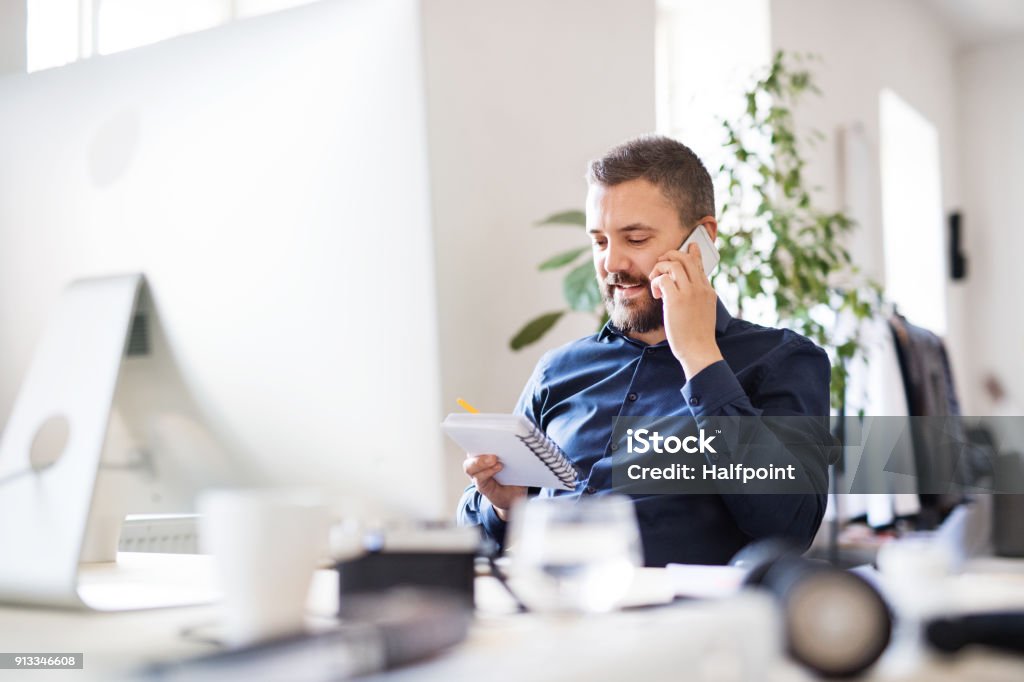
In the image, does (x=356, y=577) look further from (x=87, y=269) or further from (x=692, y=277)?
(x=692, y=277)

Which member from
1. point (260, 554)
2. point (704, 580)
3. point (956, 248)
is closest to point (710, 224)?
point (704, 580)

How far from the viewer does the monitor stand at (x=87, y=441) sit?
0.91 m

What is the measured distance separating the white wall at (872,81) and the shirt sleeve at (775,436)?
2.88 meters

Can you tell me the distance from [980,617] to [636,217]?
3.57ft

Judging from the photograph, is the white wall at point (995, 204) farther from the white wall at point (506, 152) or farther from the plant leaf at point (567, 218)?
the plant leaf at point (567, 218)

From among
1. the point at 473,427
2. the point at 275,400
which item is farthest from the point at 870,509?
the point at 275,400

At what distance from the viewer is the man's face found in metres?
1.63

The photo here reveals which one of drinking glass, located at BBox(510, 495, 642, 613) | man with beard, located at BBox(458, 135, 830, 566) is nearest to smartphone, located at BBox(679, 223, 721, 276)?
man with beard, located at BBox(458, 135, 830, 566)

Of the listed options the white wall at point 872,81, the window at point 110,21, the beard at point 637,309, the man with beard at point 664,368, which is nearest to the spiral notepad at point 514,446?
the man with beard at point 664,368

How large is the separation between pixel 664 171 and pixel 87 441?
1037mm

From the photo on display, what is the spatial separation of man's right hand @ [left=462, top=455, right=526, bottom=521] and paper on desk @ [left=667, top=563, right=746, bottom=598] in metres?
0.28

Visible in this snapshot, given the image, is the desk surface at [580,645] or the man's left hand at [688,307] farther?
the man's left hand at [688,307]

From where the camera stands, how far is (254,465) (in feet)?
3.06

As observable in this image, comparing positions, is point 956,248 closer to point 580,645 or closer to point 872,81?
point 872,81
